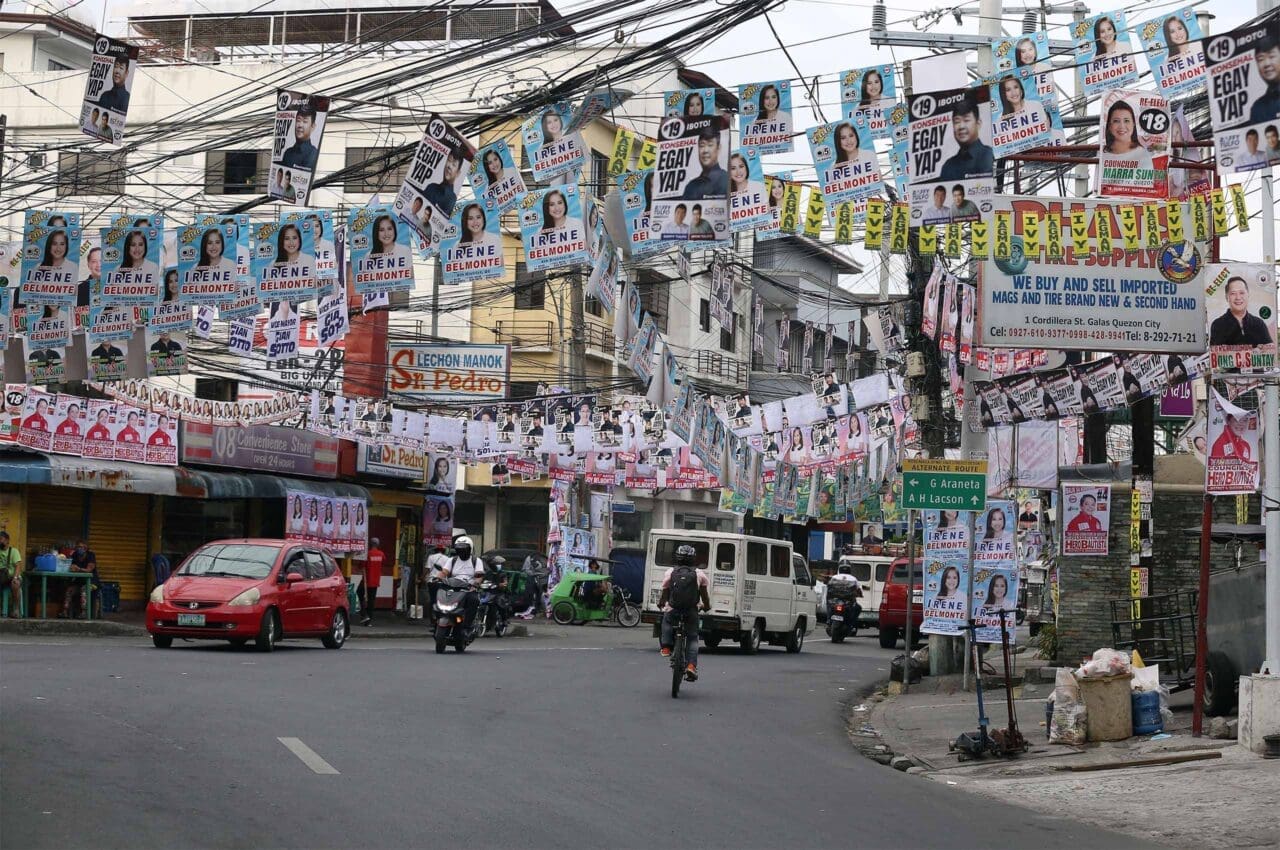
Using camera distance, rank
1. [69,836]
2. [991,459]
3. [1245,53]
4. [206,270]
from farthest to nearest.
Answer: [991,459] → [206,270] → [1245,53] → [69,836]

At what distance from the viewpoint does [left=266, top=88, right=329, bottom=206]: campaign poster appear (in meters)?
15.6

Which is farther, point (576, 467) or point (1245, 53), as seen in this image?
point (576, 467)

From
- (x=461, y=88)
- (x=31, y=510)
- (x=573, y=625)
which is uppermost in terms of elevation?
(x=461, y=88)

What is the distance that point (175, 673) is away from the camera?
58.1 ft

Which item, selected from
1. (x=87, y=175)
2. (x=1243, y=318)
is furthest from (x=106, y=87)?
(x=1243, y=318)

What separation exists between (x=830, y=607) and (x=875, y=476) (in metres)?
3.91

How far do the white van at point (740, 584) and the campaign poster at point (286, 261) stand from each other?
12.1 m

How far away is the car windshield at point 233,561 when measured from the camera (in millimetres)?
23375

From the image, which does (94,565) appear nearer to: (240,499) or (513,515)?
(240,499)

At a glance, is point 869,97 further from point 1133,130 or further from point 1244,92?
point 1244,92

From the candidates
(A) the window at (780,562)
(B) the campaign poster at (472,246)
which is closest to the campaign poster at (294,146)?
(B) the campaign poster at (472,246)

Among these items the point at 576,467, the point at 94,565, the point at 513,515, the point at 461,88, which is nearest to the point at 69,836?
the point at 94,565

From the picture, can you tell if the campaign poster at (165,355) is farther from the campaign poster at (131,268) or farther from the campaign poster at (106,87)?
the campaign poster at (106,87)

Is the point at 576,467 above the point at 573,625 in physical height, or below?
above
